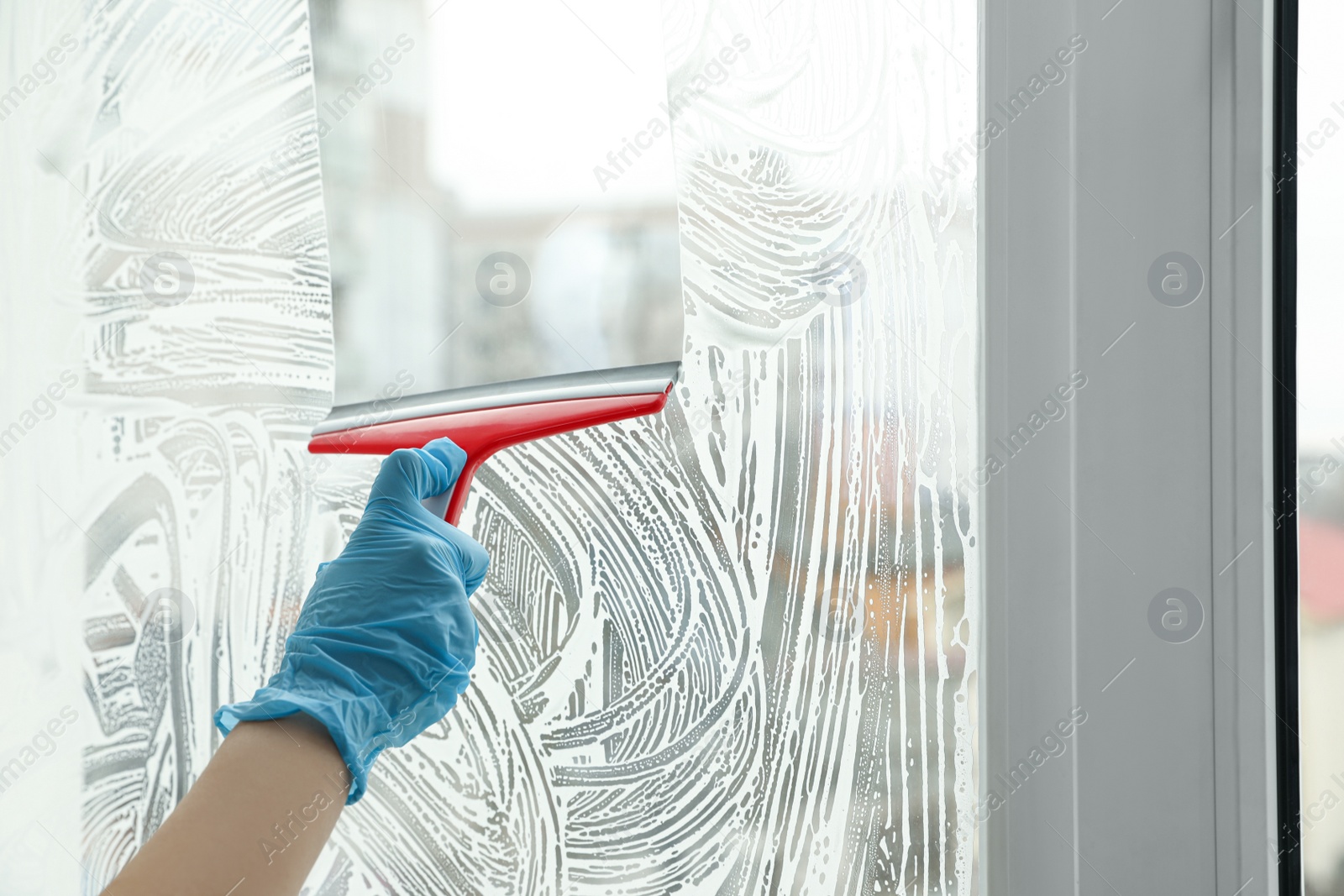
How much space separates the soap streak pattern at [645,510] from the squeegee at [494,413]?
0.05 m

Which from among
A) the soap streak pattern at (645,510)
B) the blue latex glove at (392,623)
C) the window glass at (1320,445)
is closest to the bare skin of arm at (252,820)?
the blue latex glove at (392,623)

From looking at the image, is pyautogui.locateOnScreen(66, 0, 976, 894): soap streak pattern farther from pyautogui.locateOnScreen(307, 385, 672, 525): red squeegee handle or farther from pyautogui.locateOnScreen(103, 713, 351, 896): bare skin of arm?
pyautogui.locateOnScreen(103, 713, 351, 896): bare skin of arm

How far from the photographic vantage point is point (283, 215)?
70cm

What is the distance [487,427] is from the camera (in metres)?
0.59

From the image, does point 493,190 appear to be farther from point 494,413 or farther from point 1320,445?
point 1320,445

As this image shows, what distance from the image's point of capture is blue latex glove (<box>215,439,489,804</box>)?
54 cm

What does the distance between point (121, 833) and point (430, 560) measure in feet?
1.52

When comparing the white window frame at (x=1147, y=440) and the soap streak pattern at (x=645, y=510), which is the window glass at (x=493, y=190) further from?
the white window frame at (x=1147, y=440)

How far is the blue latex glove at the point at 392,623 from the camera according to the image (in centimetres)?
54

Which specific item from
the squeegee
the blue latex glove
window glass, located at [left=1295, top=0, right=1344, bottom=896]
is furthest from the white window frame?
the blue latex glove

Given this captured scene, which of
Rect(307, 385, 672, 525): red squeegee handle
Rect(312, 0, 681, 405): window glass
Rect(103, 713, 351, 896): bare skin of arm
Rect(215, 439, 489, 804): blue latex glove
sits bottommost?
Rect(103, 713, 351, 896): bare skin of arm

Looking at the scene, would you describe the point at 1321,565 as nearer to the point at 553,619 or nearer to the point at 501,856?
the point at 553,619

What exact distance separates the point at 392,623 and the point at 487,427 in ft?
0.52

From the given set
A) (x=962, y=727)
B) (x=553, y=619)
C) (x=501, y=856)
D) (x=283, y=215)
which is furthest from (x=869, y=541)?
(x=283, y=215)
